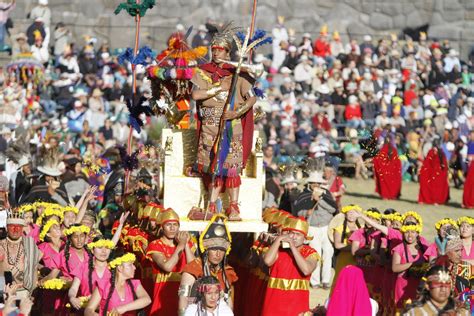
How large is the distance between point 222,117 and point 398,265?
231 cm

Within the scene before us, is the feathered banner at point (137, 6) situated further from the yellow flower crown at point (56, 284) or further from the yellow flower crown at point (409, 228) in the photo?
the yellow flower crown at point (409, 228)

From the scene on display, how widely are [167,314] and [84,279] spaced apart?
1.31m

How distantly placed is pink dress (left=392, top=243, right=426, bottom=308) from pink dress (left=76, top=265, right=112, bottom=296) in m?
2.92

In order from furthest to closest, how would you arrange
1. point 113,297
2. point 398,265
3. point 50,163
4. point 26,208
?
point 50,163 → point 26,208 → point 398,265 → point 113,297

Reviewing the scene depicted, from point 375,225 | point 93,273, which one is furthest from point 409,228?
point 93,273

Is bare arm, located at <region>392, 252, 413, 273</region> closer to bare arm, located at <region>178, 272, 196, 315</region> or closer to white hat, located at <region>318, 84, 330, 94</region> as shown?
bare arm, located at <region>178, 272, 196, 315</region>

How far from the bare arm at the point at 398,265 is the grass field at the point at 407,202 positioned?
31.8 ft

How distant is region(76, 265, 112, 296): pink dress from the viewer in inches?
481

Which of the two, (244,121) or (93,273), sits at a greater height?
(244,121)

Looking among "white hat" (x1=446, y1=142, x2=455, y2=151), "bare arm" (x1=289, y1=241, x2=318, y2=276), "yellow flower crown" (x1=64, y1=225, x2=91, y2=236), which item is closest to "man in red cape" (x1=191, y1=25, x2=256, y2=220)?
"bare arm" (x1=289, y1=241, x2=318, y2=276)

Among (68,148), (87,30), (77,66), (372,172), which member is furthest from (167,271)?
(87,30)

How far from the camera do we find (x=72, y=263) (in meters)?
13.4

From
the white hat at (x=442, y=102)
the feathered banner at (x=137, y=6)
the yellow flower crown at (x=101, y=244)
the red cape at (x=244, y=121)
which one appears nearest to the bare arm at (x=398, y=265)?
the red cape at (x=244, y=121)

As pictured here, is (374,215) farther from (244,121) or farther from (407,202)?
(407,202)
